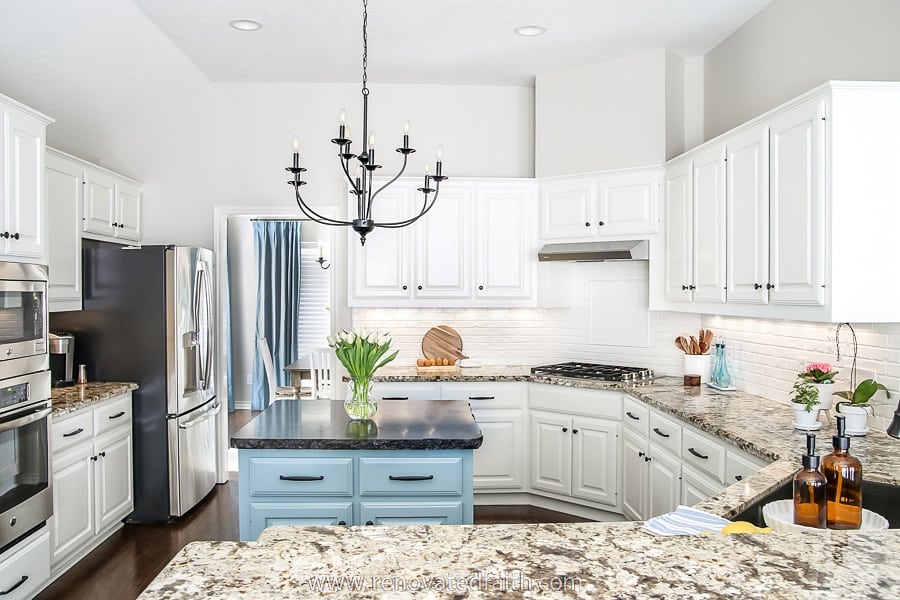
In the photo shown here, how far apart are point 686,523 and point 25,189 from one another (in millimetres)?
3283

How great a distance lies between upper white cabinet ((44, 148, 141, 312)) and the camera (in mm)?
3971

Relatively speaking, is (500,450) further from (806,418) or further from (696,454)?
(806,418)

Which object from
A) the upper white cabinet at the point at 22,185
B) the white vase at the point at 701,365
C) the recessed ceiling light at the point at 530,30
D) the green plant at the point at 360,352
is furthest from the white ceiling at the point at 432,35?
the white vase at the point at 701,365

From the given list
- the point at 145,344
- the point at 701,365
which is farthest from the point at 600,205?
the point at 145,344

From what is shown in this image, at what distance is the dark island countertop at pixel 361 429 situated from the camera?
281 centimetres

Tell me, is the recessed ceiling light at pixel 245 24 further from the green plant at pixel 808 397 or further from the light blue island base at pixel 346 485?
the green plant at pixel 808 397

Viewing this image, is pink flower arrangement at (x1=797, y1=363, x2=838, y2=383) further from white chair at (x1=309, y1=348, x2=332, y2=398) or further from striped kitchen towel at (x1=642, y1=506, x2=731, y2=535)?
white chair at (x1=309, y1=348, x2=332, y2=398)

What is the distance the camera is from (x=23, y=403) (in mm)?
3086

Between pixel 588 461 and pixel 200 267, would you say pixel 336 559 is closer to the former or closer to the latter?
pixel 588 461

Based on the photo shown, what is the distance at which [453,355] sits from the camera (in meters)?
5.12

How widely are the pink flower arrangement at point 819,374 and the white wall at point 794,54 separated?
1.23m

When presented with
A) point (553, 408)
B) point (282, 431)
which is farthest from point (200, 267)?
point (553, 408)

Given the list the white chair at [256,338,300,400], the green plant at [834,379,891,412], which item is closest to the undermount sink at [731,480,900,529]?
the green plant at [834,379,891,412]

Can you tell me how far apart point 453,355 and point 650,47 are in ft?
8.24
